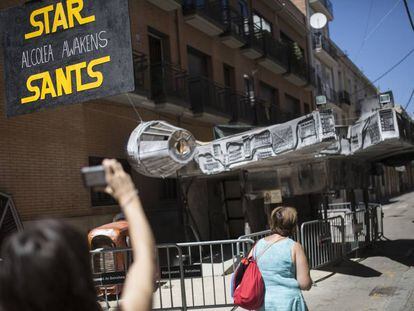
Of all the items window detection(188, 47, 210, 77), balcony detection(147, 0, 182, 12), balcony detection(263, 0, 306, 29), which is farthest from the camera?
balcony detection(263, 0, 306, 29)

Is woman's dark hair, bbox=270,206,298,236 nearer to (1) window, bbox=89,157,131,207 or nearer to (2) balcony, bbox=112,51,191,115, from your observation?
(1) window, bbox=89,157,131,207

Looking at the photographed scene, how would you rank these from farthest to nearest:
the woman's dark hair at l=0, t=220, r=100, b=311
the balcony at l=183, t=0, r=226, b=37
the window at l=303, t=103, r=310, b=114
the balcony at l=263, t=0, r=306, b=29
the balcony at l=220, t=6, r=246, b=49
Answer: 1. the window at l=303, t=103, r=310, b=114
2. the balcony at l=263, t=0, r=306, b=29
3. the balcony at l=220, t=6, r=246, b=49
4. the balcony at l=183, t=0, r=226, b=37
5. the woman's dark hair at l=0, t=220, r=100, b=311

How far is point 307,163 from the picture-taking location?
1122 cm

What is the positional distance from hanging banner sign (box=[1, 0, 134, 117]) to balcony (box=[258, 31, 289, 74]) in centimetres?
1649

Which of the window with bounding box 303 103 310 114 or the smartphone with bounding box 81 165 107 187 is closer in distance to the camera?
the smartphone with bounding box 81 165 107 187

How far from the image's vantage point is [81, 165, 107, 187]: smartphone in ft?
5.48

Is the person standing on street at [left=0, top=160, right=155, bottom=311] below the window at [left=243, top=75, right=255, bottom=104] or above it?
below

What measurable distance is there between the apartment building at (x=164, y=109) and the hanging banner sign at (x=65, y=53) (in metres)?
3.60

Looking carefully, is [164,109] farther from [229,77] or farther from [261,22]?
[261,22]

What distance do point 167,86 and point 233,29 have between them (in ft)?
19.9

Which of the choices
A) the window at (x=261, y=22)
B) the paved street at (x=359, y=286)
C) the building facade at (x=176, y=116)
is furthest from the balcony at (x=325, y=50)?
the paved street at (x=359, y=286)

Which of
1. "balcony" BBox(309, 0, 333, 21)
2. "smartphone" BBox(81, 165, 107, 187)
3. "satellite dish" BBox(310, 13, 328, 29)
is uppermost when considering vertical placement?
"balcony" BBox(309, 0, 333, 21)

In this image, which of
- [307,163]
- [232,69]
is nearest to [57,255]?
[307,163]

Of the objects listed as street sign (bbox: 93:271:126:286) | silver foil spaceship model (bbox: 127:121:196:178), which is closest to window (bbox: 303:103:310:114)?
silver foil spaceship model (bbox: 127:121:196:178)
